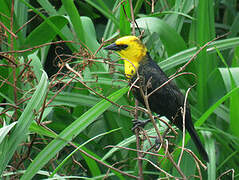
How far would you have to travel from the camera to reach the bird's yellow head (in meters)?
1.70

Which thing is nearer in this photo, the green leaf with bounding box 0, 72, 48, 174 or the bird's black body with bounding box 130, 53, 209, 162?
the green leaf with bounding box 0, 72, 48, 174

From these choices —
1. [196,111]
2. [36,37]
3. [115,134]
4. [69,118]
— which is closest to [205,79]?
[196,111]

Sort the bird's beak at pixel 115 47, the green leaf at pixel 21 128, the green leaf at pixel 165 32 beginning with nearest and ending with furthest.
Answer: the green leaf at pixel 21 128
the bird's beak at pixel 115 47
the green leaf at pixel 165 32

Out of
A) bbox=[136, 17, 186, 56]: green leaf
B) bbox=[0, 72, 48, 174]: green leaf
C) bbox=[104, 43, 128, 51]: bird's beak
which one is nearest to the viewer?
bbox=[0, 72, 48, 174]: green leaf

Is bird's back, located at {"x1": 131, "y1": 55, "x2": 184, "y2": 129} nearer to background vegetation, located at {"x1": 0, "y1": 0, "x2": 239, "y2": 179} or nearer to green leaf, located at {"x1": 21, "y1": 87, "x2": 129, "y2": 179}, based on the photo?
background vegetation, located at {"x1": 0, "y1": 0, "x2": 239, "y2": 179}

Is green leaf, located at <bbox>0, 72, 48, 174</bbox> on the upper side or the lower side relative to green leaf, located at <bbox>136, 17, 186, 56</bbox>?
lower

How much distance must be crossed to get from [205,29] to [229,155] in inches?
25.5

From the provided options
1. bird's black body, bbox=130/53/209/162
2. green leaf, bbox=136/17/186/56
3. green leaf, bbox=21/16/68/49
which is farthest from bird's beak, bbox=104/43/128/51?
green leaf, bbox=21/16/68/49

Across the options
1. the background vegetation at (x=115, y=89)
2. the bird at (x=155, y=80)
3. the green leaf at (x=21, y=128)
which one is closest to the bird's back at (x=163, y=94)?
the bird at (x=155, y=80)

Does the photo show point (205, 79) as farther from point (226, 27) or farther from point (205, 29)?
point (226, 27)

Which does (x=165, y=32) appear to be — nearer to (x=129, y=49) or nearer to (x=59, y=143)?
(x=129, y=49)

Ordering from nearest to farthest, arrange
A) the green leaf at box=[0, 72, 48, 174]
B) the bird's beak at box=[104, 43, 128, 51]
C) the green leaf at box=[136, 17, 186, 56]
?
1. the green leaf at box=[0, 72, 48, 174]
2. the bird's beak at box=[104, 43, 128, 51]
3. the green leaf at box=[136, 17, 186, 56]

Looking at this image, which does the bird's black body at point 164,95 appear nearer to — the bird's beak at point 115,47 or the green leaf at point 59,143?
the bird's beak at point 115,47

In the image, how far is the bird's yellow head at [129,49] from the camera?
1698 millimetres
